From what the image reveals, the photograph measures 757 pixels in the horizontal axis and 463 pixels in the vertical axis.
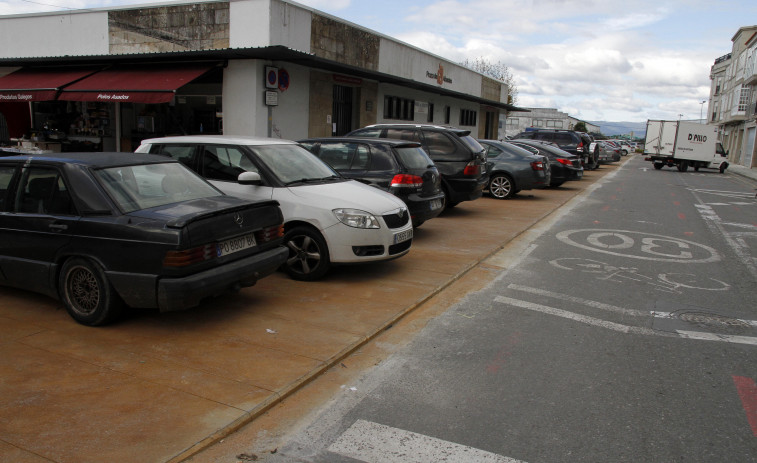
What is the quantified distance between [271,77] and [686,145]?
29.0 metres

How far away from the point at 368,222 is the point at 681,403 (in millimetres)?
3752

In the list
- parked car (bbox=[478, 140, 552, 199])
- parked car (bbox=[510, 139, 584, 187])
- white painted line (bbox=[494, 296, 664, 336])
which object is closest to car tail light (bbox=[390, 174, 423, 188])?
white painted line (bbox=[494, 296, 664, 336])

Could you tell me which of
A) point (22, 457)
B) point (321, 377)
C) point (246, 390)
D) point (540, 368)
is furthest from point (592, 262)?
point (22, 457)

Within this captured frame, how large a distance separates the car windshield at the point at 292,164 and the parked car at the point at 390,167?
3.82 ft

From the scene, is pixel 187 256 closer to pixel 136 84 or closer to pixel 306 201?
pixel 306 201

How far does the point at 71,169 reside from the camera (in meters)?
5.22

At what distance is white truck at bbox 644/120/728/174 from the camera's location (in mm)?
34375

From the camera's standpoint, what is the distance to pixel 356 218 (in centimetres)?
670

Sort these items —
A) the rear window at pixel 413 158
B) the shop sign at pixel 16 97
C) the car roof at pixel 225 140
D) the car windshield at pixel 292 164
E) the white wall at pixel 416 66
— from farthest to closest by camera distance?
the white wall at pixel 416 66 → the shop sign at pixel 16 97 → the rear window at pixel 413 158 → the car roof at pixel 225 140 → the car windshield at pixel 292 164

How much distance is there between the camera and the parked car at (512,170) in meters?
15.6

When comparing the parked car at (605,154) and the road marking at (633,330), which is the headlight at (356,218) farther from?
the parked car at (605,154)

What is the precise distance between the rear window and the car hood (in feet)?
5.54

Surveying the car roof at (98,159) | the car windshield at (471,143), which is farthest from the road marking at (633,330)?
the car windshield at (471,143)

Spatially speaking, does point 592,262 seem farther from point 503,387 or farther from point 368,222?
point 503,387
